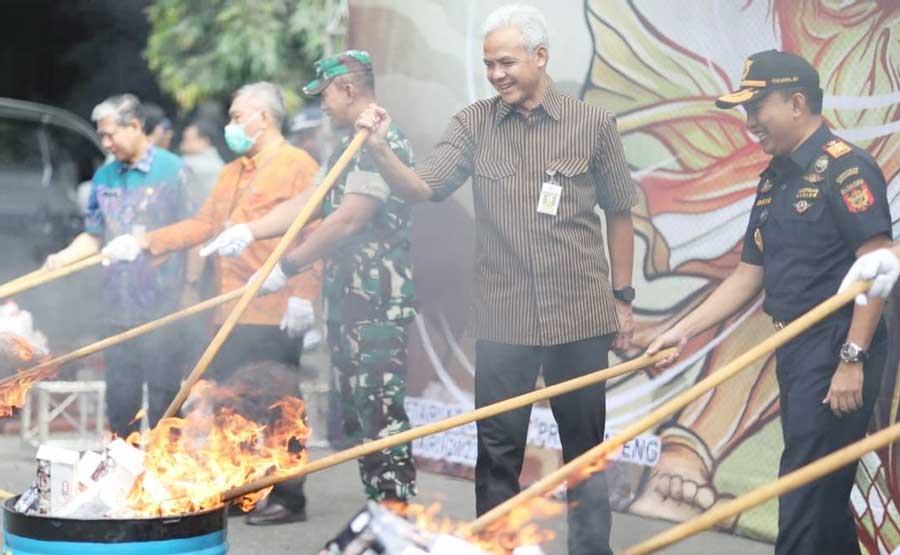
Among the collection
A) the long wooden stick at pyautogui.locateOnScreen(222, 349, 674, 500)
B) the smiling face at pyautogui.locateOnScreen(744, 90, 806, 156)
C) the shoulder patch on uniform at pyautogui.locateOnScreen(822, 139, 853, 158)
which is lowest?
the long wooden stick at pyautogui.locateOnScreen(222, 349, 674, 500)

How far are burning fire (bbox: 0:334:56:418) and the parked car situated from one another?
730cm

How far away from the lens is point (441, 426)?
14.2 ft

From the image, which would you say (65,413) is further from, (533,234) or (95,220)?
(533,234)

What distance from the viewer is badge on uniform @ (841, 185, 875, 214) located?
4562 millimetres

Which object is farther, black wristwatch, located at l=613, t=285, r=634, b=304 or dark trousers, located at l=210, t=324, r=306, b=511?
dark trousers, located at l=210, t=324, r=306, b=511

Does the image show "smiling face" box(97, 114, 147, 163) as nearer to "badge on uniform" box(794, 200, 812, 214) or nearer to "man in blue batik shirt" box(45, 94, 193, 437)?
"man in blue batik shirt" box(45, 94, 193, 437)

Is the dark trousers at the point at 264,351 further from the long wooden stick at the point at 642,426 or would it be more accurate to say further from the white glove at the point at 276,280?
the long wooden stick at the point at 642,426

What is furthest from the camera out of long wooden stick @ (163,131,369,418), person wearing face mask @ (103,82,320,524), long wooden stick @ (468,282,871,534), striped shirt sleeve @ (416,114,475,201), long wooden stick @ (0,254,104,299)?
Result: person wearing face mask @ (103,82,320,524)

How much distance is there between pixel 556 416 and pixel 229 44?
50.2 feet

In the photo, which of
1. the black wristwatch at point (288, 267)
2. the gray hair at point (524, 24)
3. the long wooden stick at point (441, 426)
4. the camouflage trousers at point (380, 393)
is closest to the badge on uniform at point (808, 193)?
the long wooden stick at point (441, 426)

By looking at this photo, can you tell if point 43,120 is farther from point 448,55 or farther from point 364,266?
point 364,266

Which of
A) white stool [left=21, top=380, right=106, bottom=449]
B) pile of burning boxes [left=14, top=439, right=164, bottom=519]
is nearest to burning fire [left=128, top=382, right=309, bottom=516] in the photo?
pile of burning boxes [left=14, top=439, right=164, bottom=519]

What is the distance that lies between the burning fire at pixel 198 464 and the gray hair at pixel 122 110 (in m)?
2.60

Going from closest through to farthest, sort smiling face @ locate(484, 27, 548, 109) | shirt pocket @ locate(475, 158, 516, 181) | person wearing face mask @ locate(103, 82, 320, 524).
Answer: smiling face @ locate(484, 27, 548, 109)
shirt pocket @ locate(475, 158, 516, 181)
person wearing face mask @ locate(103, 82, 320, 524)
